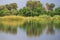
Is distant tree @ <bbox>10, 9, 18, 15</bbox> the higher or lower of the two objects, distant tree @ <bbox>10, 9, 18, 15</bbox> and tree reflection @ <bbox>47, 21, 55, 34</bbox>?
the higher

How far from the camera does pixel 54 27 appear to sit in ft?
7.54

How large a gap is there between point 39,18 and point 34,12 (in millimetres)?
90

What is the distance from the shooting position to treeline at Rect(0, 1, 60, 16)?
2.31m

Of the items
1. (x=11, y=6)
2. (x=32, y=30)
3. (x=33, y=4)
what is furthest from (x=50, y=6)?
(x=11, y=6)

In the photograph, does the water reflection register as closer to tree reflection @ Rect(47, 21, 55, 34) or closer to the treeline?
tree reflection @ Rect(47, 21, 55, 34)

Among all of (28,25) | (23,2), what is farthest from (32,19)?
(23,2)

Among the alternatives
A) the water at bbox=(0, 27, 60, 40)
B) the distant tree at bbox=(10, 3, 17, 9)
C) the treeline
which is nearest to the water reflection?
the water at bbox=(0, 27, 60, 40)

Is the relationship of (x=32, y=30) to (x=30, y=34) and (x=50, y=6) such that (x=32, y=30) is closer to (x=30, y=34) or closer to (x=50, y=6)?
(x=30, y=34)

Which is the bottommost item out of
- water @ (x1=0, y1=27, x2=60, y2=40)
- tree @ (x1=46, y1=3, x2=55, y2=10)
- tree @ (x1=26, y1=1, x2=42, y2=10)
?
water @ (x1=0, y1=27, x2=60, y2=40)

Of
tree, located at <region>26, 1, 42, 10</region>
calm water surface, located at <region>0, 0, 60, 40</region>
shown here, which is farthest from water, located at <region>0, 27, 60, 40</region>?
tree, located at <region>26, 1, 42, 10</region>

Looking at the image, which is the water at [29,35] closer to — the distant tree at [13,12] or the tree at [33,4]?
the distant tree at [13,12]

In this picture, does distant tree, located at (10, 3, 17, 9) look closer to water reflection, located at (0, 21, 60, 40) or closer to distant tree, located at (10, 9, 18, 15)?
distant tree, located at (10, 9, 18, 15)

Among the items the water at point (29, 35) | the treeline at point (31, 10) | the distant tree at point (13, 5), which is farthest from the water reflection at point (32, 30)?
the distant tree at point (13, 5)

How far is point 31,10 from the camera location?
91.4 inches
